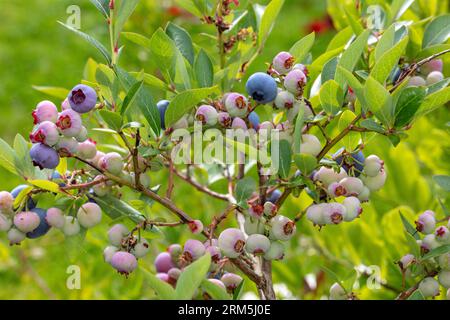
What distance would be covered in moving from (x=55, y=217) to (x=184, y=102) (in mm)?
216

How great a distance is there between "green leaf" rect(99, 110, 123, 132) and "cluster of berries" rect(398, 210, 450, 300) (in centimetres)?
40

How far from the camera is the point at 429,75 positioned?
3.15 ft

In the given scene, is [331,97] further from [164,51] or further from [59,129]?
[59,129]

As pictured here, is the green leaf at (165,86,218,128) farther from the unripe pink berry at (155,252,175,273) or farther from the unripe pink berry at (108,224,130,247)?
the unripe pink berry at (155,252,175,273)

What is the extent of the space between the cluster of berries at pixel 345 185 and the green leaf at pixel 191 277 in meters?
0.23

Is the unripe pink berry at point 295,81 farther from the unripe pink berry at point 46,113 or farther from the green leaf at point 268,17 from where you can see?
the unripe pink berry at point 46,113

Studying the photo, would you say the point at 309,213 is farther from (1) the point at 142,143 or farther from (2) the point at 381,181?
(1) the point at 142,143

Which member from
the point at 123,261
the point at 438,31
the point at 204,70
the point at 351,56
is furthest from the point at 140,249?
the point at 438,31

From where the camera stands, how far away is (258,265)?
945 mm

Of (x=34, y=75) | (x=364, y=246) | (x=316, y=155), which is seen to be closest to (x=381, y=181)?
(x=316, y=155)

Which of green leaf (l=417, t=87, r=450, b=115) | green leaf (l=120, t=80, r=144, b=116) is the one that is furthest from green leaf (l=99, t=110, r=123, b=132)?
green leaf (l=417, t=87, r=450, b=115)

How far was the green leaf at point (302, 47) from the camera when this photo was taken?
929 millimetres

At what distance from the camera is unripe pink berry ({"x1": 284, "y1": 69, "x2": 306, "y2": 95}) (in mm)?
842

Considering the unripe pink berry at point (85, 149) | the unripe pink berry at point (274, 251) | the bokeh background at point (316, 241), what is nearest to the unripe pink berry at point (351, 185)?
the unripe pink berry at point (274, 251)
